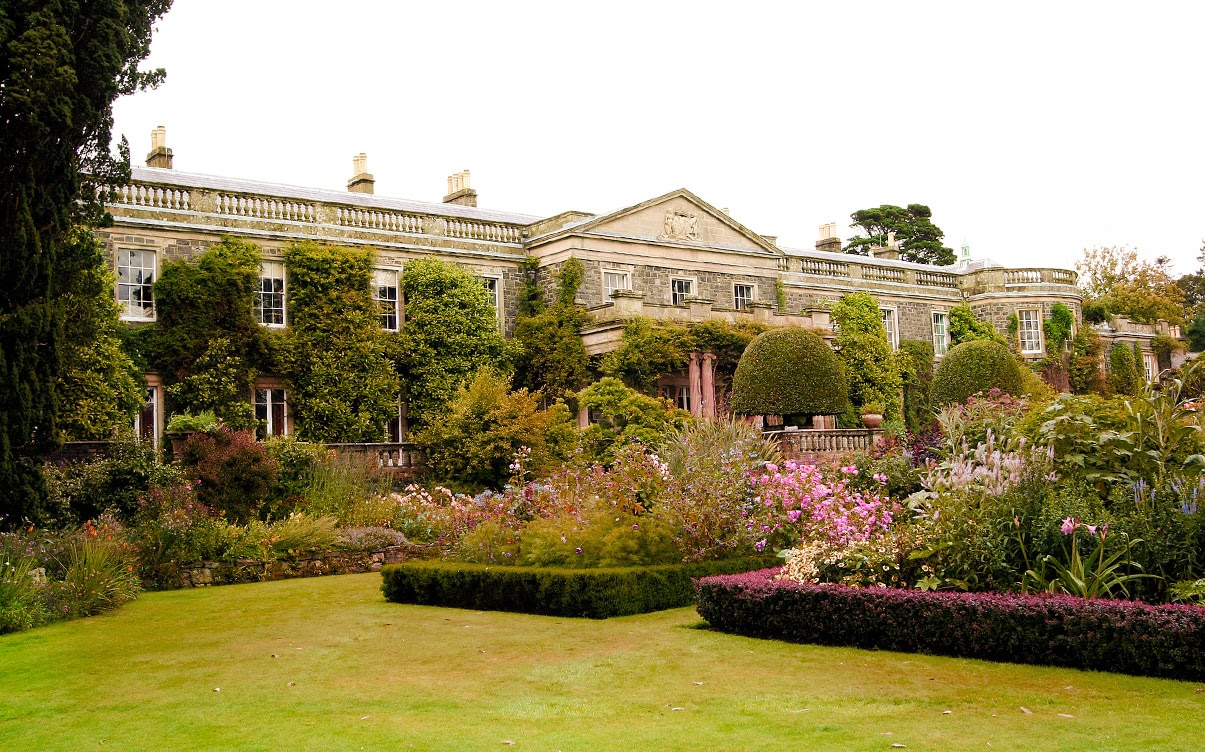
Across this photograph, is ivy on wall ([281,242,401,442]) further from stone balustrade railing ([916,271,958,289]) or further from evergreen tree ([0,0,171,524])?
stone balustrade railing ([916,271,958,289])

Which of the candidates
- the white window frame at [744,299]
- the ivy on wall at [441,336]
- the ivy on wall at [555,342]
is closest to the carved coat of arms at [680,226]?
the white window frame at [744,299]

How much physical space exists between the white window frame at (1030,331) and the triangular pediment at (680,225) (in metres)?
10.1

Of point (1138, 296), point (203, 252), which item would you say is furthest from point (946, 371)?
point (1138, 296)

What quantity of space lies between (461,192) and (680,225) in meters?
6.60

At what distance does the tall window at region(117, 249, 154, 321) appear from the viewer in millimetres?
23391

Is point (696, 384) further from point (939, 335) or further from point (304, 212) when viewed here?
point (939, 335)

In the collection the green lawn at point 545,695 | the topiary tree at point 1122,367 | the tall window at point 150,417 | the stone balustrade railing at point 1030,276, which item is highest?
the stone balustrade railing at point 1030,276

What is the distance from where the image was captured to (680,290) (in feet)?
103

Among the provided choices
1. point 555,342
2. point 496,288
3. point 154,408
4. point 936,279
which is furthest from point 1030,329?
point 154,408

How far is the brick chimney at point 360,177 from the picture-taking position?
30781 mm

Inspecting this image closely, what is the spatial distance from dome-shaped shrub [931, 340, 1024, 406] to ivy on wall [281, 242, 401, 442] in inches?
548

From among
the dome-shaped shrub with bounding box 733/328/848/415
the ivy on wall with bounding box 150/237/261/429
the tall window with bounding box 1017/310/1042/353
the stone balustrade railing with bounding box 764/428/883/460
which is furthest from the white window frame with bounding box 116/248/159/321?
the tall window with bounding box 1017/310/1042/353

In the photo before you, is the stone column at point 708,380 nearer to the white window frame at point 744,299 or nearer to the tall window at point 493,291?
the white window frame at point 744,299

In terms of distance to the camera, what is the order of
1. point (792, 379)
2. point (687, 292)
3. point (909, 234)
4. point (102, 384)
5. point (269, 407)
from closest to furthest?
point (102, 384)
point (792, 379)
point (269, 407)
point (687, 292)
point (909, 234)
